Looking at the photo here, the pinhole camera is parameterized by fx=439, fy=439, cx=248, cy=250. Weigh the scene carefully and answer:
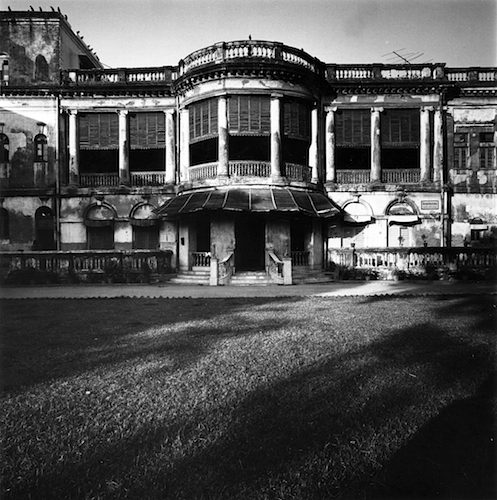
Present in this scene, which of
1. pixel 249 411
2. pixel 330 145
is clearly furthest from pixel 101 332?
pixel 330 145

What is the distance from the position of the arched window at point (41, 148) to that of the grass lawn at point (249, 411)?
57.4 ft

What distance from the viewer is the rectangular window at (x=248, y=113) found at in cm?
1917

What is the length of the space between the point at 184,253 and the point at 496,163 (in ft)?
53.2

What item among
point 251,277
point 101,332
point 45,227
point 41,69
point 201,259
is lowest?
point 251,277

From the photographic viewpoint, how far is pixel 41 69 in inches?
900

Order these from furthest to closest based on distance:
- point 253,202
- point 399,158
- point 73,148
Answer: point 399,158 → point 73,148 → point 253,202

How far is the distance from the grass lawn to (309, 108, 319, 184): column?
13.8 metres

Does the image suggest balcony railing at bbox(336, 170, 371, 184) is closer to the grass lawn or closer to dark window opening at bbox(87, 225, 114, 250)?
dark window opening at bbox(87, 225, 114, 250)

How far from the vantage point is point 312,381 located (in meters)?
4.87

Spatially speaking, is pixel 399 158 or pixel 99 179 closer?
pixel 99 179

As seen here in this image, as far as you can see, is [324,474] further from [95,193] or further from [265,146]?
[95,193]

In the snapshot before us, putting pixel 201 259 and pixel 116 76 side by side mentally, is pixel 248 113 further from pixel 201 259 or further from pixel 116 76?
pixel 116 76

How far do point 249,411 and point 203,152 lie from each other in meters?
19.0

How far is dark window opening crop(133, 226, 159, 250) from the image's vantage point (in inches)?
871
